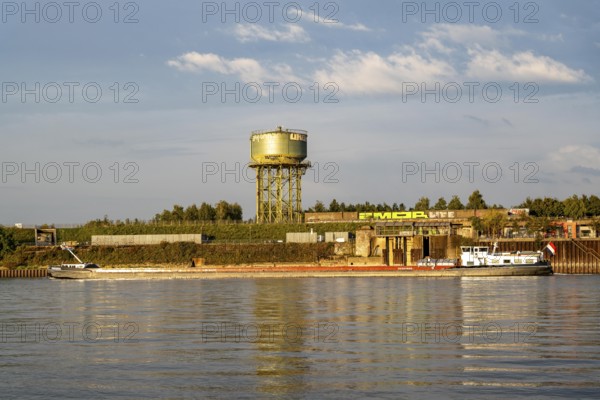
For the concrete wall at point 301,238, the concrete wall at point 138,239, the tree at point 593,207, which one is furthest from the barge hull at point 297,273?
the tree at point 593,207

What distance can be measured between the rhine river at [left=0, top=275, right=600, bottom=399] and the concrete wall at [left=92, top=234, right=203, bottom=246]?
79.6 metres

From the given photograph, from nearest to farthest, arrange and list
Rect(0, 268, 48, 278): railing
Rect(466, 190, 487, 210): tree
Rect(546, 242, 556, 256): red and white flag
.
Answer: Rect(546, 242, 556, 256): red and white flag → Rect(0, 268, 48, 278): railing → Rect(466, 190, 487, 210): tree

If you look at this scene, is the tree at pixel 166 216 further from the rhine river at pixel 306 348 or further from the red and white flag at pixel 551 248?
the rhine river at pixel 306 348

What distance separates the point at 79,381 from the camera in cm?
3038

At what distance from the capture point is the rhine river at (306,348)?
2858 cm

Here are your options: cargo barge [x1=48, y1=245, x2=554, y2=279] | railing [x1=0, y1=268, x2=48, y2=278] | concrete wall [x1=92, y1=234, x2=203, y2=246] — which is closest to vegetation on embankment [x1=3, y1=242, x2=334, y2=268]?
concrete wall [x1=92, y1=234, x2=203, y2=246]

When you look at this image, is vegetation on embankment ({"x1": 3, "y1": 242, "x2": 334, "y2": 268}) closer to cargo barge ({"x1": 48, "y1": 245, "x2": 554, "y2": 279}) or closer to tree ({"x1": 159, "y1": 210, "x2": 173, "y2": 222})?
cargo barge ({"x1": 48, "y1": 245, "x2": 554, "y2": 279})

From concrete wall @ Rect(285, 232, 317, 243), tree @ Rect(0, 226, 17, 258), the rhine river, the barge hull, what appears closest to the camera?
the rhine river

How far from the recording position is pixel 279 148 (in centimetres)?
14938

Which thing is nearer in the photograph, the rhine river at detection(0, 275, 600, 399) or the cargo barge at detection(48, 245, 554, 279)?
the rhine river at detection(0, 275, 600, 399)

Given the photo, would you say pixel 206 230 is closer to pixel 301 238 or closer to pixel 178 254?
pixel 178 254

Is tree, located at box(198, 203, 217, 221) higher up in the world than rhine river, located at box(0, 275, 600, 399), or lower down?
higher up

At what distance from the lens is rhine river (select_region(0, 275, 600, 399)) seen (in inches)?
1125

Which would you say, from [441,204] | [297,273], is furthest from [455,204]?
[297,273]
